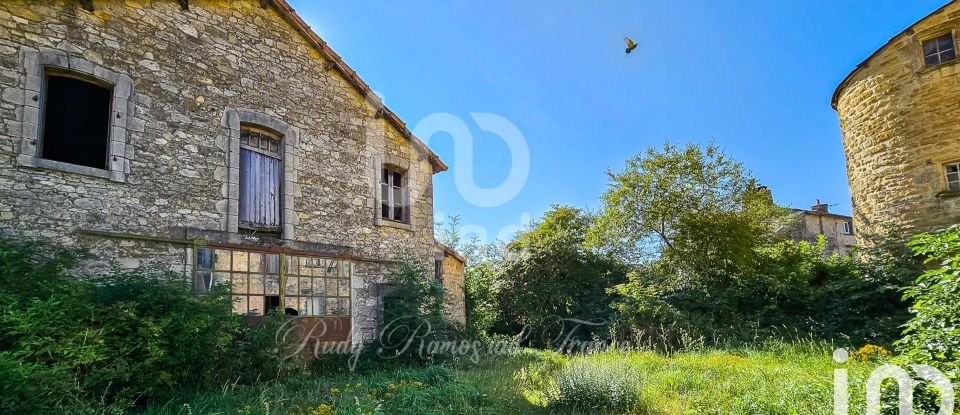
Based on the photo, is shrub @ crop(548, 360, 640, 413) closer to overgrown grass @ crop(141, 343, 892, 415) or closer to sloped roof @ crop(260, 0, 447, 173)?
overgrown grass @ crop(141, 343, 892, 415)

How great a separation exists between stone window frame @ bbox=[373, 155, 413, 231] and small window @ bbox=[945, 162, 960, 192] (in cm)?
1059

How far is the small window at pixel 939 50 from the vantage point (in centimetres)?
1066

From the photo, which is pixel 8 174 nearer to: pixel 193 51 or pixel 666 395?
pixel 193 51

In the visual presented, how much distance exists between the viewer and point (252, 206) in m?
8.09

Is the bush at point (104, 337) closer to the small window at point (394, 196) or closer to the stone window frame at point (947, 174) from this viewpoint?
the small window at point (394, 196)

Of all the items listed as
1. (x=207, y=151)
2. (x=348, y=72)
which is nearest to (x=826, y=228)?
(x=348, y=72)

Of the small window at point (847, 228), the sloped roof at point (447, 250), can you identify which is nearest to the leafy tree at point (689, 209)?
the sloped roof at point (447, 250)

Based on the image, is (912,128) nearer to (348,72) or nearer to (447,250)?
(447,250)

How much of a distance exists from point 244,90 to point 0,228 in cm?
354

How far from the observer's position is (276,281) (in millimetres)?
7898

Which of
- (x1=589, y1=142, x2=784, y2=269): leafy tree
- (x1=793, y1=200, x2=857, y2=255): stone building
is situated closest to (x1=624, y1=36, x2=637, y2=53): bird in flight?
(x1=589, y1=142, x2=784, y2=269): leafy tree

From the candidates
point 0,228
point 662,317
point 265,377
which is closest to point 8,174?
point 0,228

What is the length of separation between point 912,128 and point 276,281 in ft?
41.1

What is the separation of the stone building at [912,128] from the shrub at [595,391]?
819 centimetres
